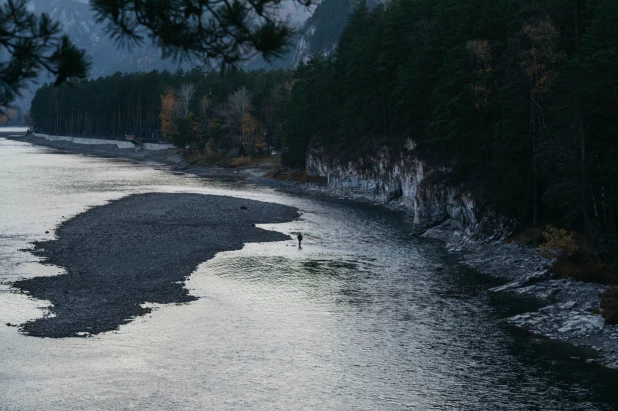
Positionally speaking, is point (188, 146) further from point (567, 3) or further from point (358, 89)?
point (567, 3)

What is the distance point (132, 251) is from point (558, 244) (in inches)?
1338

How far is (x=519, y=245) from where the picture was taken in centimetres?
5369

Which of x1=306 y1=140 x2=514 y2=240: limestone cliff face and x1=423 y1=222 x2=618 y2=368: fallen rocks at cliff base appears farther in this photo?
x1=306 y1=140 x2=514 y2=240: limestone cliff face

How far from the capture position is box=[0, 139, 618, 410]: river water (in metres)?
27.4

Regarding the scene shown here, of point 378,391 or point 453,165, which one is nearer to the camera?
point 378,391

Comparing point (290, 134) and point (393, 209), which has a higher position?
point (290, 134)

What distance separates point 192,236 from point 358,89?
45.0 m

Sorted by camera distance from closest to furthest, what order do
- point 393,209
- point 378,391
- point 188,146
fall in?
point 378,391, point 393,209, point 188,146

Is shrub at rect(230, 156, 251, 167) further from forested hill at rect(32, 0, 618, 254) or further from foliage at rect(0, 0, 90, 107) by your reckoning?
foliage at rect(0, 0, 90, 107)

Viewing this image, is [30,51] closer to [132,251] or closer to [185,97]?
[132,251]

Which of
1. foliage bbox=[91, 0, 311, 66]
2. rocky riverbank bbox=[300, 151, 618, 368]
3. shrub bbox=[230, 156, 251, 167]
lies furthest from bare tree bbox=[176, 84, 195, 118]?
foliage bbox=[91, 0, 311, 66]

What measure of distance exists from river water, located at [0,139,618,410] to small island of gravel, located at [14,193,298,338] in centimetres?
152

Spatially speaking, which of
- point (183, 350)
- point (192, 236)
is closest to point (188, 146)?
point (192, 236)

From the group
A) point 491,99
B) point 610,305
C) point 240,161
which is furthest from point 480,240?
point 240,161
